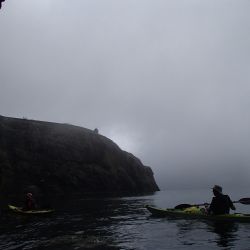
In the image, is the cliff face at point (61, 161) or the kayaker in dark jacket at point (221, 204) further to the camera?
the cliff face at point (61, 161)

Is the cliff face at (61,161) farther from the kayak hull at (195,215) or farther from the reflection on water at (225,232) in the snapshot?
the reflection on water at (225,232)

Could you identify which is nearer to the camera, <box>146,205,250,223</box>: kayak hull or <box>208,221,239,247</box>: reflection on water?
<box>208,221,239,247</box>: reflection on water

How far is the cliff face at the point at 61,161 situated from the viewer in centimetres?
8450

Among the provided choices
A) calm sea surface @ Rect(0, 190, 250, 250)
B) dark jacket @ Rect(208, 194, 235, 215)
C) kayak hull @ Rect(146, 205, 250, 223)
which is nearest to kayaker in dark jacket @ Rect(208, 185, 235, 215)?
dark jacket @ Rect(208, 194, 235, 215)

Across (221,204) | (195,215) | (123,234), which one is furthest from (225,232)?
(123,234)

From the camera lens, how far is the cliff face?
3327 inches

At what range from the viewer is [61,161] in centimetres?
9294

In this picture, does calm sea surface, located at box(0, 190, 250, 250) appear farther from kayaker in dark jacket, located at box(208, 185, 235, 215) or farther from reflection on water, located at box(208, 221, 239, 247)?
kayaker in dark jacket, located at box(208, 185, 235, 215)

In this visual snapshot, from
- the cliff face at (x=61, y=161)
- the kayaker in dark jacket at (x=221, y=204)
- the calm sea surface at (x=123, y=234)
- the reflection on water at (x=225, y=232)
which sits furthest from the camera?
the cliff face at (x=61, y=161)

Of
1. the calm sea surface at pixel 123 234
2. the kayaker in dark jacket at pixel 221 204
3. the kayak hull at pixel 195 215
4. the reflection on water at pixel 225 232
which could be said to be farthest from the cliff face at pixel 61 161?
the reflection on water at pixel 225 232

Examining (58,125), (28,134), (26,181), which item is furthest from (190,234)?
(58,125)

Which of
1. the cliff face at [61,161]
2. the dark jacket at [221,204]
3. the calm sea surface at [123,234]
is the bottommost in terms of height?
the calm sea surface at [123,234]

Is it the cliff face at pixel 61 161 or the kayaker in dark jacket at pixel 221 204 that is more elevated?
the cliff face at pixel 61 161

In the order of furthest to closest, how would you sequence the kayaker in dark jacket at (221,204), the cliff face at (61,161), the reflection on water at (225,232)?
the cliff face at (61,161)
the kayaker in dark jacket at (221,204)
the reflection on water at (225,232)
